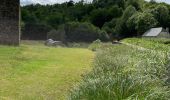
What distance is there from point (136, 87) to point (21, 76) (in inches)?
219

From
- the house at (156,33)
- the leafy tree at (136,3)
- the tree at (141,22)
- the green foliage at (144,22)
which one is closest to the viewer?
the house at (156,33)

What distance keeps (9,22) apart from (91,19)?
120 feet

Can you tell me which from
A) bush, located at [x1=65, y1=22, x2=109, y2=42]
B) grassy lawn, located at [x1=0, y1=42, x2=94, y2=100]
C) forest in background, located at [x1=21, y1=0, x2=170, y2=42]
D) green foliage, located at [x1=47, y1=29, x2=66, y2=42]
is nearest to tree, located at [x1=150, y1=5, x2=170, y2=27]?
forest in background, located at [x1=21, y1=0, x2=170, y2=42]

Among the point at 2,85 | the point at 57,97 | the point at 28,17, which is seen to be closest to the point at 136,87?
the point at 57,97

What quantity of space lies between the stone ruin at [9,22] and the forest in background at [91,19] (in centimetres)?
1946

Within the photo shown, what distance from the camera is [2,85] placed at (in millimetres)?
9852

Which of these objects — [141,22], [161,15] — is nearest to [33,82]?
[141,22]

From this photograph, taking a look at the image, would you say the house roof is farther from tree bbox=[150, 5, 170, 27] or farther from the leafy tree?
the leafy tree

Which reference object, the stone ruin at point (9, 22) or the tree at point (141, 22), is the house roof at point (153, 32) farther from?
the stone ruin at point (9, 22)

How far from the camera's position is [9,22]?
2614 cm

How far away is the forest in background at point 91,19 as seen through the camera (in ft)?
156

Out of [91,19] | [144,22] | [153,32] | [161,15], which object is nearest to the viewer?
[153,32]

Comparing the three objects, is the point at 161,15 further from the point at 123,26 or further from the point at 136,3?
the point at 136,3

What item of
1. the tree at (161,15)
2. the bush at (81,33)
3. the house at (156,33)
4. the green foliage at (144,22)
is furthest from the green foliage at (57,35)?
the tree at (161,15)
